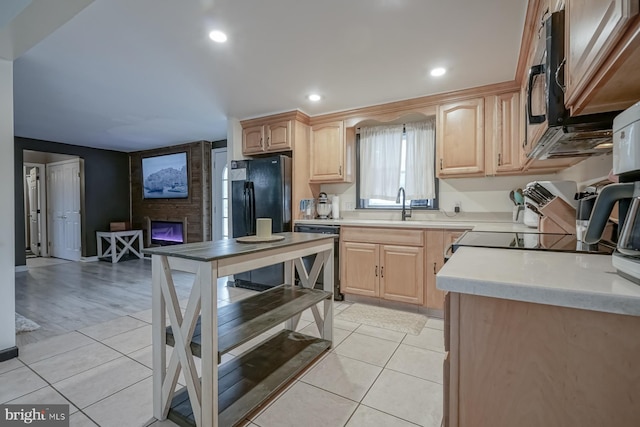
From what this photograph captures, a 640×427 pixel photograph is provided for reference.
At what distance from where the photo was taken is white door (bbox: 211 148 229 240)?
5641 millimetres

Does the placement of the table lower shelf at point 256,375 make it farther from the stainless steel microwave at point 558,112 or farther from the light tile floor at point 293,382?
the stainless steel microwave at point 558,112

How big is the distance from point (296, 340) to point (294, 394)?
610mm

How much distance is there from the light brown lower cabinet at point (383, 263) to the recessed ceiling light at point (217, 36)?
212cm

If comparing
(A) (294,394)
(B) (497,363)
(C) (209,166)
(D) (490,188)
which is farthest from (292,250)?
(C) (209,166)

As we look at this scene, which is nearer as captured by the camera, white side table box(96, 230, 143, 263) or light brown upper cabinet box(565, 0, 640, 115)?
light brown upper cabinet box(565, 0, 640, 115)

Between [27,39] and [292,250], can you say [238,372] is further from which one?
[27,39]

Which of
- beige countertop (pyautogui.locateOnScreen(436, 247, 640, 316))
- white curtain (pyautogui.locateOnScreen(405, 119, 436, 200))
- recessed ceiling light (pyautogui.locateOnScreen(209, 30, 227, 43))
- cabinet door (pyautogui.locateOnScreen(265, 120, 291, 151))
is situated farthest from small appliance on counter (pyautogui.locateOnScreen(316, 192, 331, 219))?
beige countertop (pyautogui.locateOnScreen(436, 247, 640, 316))

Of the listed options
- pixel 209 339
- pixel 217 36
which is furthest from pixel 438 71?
pixel 209 339

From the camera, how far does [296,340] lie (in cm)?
236

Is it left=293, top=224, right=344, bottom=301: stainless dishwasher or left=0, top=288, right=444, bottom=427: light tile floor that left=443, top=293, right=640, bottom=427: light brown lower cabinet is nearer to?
left=0, top=288, right=444, bottom=427: light tile floor

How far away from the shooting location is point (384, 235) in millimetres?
3156

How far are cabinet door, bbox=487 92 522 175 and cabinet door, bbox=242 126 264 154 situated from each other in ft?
8.67

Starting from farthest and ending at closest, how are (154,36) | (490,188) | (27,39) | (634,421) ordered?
(490,188) → (154,36) → (27,39) → (634,421)

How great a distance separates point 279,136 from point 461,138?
6.89 ft
